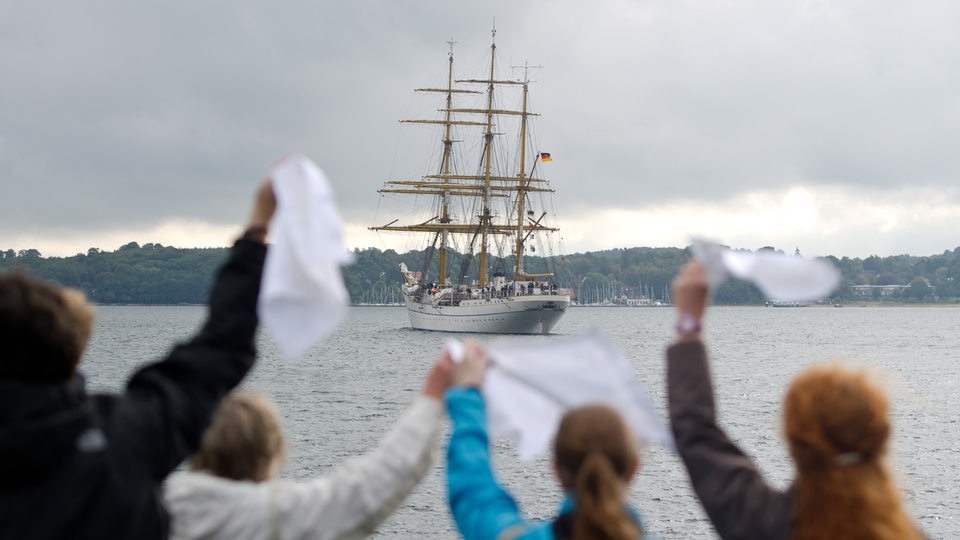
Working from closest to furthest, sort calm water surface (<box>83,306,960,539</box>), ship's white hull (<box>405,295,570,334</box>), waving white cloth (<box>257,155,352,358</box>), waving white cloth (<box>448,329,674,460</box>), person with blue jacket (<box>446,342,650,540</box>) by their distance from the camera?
person with blue jacket (<box>446,342,650,540</box>)
waving white cloth (<box>257,155,352,358</box>)
waving white cloth (<box>448,329,674,460</box>)
calm water surface (<box>83,306,960,539</box>)
ship's white hull (<box>405,295,570,334</box>)

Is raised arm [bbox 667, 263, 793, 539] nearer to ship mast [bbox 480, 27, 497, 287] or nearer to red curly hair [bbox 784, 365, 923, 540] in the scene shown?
red curly hair [bbox 784, 365, 923, 540]

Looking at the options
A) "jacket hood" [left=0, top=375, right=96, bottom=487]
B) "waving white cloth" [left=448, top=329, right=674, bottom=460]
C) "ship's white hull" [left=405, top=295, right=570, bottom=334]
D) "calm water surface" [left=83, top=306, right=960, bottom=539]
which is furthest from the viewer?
"ship's white hull" [left=405, top=295, right=570, bottom=334]

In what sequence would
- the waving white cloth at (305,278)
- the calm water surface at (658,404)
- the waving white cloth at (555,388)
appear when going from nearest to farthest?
the waving white cloth at (305,278)
the waving white cloth at (555,388)
the calm water surface at (658,404)

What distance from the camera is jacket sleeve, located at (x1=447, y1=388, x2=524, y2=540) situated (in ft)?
8.41

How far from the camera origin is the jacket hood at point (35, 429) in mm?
1949

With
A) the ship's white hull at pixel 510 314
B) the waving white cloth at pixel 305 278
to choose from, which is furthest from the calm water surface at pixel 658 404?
the ship's white hull at pixel 510 314

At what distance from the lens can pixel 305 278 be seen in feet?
7.15

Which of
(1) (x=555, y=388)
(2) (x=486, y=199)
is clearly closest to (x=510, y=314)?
(2) (x=486, y=199)

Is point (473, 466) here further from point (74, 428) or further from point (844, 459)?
point (74, 428)

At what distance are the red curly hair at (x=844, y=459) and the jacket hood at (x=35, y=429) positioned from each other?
1.51 m

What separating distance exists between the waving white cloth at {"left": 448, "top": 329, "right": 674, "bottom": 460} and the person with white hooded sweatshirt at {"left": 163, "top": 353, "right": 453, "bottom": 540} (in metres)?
0.23

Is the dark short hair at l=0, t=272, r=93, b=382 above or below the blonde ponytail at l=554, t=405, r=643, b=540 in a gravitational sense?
above

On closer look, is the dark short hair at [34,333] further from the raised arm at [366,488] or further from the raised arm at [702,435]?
the raised arm at [702,435]

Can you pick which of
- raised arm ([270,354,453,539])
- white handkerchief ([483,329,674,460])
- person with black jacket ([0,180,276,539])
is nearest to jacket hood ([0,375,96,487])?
person with black jacket ([0,180,276,539])
